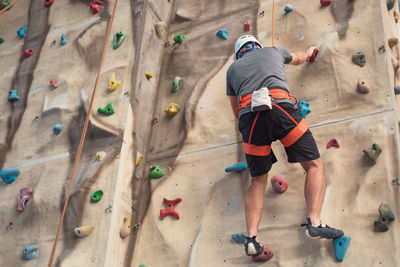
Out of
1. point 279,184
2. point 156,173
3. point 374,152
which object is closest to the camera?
point 374,152

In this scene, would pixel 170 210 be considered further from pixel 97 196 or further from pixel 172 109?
pixel 172 109

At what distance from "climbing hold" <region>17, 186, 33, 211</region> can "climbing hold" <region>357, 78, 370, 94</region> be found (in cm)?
221

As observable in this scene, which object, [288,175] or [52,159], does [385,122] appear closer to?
[288,175]

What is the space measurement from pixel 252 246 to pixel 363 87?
1195 millimetres

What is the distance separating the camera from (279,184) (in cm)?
273

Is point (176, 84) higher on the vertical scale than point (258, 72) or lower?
lower

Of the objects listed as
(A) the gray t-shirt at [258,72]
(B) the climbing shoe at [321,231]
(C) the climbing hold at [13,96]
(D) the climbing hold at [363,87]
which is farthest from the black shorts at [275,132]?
(C) the climbing hold at [13,96]

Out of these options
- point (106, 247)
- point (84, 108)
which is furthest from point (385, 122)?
point (84, 108)

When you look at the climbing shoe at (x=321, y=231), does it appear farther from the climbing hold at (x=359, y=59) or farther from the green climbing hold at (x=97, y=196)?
the green climbing hold at (x=97, y=196)

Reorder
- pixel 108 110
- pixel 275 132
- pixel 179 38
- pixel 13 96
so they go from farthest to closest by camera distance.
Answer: pixel 13 96, pixel 179 38, pixel 108 110, pixel 275 132

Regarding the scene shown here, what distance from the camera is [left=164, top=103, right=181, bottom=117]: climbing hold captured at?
339cm

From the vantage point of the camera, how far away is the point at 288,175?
281 centimetres

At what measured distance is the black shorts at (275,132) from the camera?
243 centimetres

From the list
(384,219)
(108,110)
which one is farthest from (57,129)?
(384,219)
